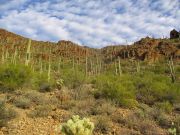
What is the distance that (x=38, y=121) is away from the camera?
11914mm

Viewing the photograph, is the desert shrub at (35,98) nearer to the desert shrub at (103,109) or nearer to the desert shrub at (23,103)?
the desert shrub at (23,103)

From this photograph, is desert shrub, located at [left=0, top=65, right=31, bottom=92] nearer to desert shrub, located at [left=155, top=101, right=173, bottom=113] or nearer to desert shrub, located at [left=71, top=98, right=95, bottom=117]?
desert shrub, located at [left=71, top=98, right=95, bottom=117]

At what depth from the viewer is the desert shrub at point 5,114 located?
11.1m

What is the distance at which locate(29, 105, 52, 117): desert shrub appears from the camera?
12398 mm

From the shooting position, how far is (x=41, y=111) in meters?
12.5

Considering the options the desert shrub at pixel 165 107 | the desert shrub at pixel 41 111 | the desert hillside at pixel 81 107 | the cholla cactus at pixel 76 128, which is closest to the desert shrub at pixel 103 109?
the desert hillside at pixel 81 107

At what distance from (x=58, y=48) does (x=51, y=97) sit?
58672 millimetres

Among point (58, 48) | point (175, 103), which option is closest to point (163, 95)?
point (175, 103)

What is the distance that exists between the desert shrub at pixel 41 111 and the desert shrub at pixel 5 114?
692 millimetres

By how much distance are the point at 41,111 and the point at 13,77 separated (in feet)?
15.1

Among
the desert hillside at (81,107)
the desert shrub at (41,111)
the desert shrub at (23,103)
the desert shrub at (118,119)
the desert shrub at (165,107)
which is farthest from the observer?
the desert shrub at (165,107)

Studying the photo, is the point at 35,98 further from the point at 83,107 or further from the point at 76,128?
the point at 76,128

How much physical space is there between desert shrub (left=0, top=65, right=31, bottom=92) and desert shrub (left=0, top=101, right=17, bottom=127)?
4164mm

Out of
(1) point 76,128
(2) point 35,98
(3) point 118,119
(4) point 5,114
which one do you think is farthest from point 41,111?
(1) point 76,128
